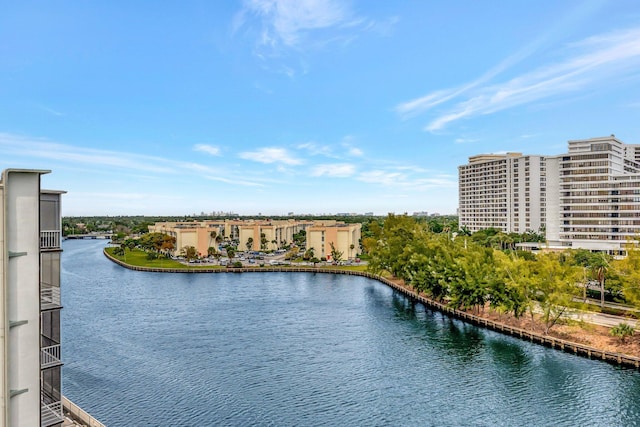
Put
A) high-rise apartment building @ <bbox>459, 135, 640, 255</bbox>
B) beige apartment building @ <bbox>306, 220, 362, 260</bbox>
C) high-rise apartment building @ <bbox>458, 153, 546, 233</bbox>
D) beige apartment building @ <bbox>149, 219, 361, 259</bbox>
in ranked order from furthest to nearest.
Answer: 1. high-rise apartment building @ <bbox>458, 153, 546, 233</bbox>
2. beige apartment building @ <bbox>149, 219, 361, 259</bbox>
3. beige apartment building @ <bbox>306, 220, 362, 260</bbox>
4. high-rise apartment building @ <bbox>459, 135, 640, 255</bbox>

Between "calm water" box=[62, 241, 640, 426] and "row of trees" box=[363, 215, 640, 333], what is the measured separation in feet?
9.25

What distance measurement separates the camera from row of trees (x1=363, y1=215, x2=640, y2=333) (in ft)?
109

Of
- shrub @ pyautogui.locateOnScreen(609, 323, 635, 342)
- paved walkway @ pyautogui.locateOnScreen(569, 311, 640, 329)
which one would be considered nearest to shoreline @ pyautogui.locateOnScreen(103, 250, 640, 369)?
shrub @ pyautogui.locateOnScreen(609, 323, 635, 342)

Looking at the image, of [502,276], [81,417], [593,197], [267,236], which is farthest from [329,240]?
[81,417]

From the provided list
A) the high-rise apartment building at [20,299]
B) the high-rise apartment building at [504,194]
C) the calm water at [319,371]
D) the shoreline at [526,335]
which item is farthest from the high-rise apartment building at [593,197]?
the high-rise apartment building at [20,299]

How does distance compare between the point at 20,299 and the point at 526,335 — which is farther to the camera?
the point at 526,335

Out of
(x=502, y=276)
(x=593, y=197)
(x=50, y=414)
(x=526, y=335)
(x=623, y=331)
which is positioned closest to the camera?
(x=50, y=414)

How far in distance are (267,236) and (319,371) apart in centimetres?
7709

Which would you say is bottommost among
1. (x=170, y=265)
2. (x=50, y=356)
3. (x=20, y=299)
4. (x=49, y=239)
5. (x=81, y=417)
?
(x=170, y=265)

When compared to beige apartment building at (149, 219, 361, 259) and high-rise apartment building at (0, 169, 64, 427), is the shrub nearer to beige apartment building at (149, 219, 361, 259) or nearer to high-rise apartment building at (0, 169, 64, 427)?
high-rise apartment building at (0, 169, 64, 427)

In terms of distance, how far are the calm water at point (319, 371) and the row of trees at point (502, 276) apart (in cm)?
282

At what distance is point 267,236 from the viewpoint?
10488cm

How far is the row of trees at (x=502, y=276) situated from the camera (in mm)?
33094

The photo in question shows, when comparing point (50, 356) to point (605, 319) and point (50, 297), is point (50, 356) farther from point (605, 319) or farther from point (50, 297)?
point (605, 319)
